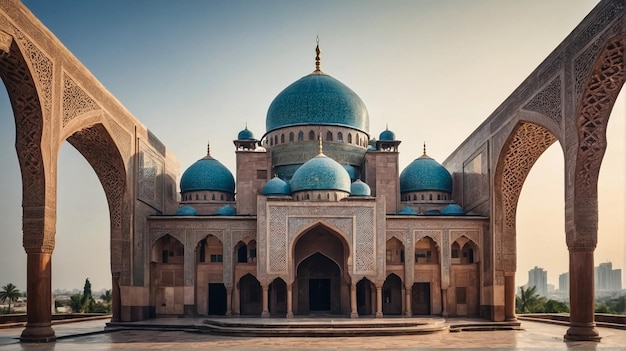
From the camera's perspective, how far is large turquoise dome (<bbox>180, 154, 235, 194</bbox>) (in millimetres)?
24562

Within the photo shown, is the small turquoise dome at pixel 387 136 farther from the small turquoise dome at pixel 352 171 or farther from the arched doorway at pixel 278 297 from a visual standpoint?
the arched doorway at pixel 278 297

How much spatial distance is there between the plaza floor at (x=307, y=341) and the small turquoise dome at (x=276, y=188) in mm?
6150

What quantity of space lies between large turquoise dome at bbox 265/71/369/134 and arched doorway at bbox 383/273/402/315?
20.4 ft

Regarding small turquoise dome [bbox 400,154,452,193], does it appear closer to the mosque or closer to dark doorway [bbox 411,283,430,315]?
the mosque

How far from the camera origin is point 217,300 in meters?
22.1

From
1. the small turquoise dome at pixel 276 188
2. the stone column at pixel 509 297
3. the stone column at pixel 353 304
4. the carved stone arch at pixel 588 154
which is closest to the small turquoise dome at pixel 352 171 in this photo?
the small turquoise dome at pixel 276 188

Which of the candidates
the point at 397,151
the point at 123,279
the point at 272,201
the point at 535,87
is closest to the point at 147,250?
the point at 123,279

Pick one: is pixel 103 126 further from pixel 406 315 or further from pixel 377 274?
pixel 406 315

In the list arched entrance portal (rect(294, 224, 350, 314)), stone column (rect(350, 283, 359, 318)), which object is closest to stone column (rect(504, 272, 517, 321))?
stone column (rect(350, 283, 359, 318))

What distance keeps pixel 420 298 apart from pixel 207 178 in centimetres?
840

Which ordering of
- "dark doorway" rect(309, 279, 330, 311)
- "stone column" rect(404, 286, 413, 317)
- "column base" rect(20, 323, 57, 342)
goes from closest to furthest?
"column base" rect(20, 323, 57, 342)
"stone column" rect(404, 286, 413, 317)
"dark doorway" rect(309, 279, 330, 311)

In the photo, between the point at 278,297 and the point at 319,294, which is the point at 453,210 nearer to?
the point at 319,294

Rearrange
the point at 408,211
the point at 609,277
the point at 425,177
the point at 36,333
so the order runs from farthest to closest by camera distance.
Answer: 1. the point at 609,277
2. the point at 425,177
3. the point at 408,211
4. the point at 36,333

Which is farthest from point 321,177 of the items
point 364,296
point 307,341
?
point 307,341
